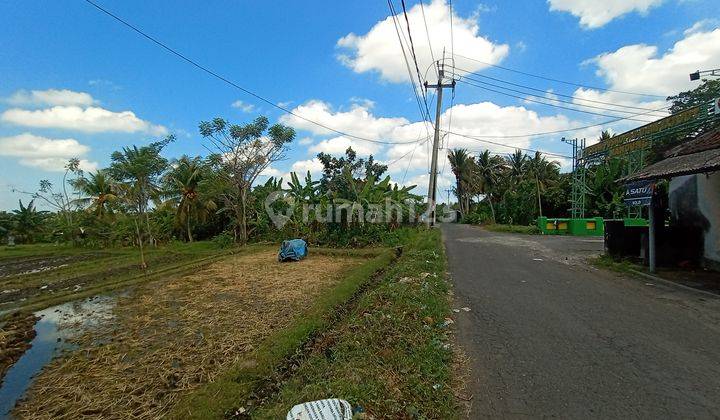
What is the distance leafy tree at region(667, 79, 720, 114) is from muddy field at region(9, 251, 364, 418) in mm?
34032

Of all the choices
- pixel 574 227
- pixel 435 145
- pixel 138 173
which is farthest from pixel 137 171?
pixel 574 227

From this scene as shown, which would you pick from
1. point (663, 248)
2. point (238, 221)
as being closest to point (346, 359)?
point (663, 248)

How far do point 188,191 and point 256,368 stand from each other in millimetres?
23330

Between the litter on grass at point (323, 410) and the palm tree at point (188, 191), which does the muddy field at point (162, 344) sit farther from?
the palm tree at point (188, 191)

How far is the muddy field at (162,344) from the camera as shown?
3.94m

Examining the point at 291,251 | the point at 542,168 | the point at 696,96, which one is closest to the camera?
the point at 291,251

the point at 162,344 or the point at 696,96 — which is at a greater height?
the point at 696,96

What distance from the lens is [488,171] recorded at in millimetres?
44531

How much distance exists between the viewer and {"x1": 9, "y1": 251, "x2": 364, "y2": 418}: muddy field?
3941 mm

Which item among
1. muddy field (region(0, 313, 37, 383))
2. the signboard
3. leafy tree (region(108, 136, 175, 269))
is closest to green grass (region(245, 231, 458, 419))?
muddy field (region(0, 313, 37, 383))

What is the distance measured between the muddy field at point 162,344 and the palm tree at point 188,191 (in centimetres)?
1573

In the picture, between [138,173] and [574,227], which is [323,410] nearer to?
[138,173]

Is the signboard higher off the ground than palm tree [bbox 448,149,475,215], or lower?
lower

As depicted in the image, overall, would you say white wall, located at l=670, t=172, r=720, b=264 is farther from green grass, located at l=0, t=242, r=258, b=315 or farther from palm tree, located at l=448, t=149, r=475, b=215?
palm tree, located at l=448, t=149, r=475, b=215
